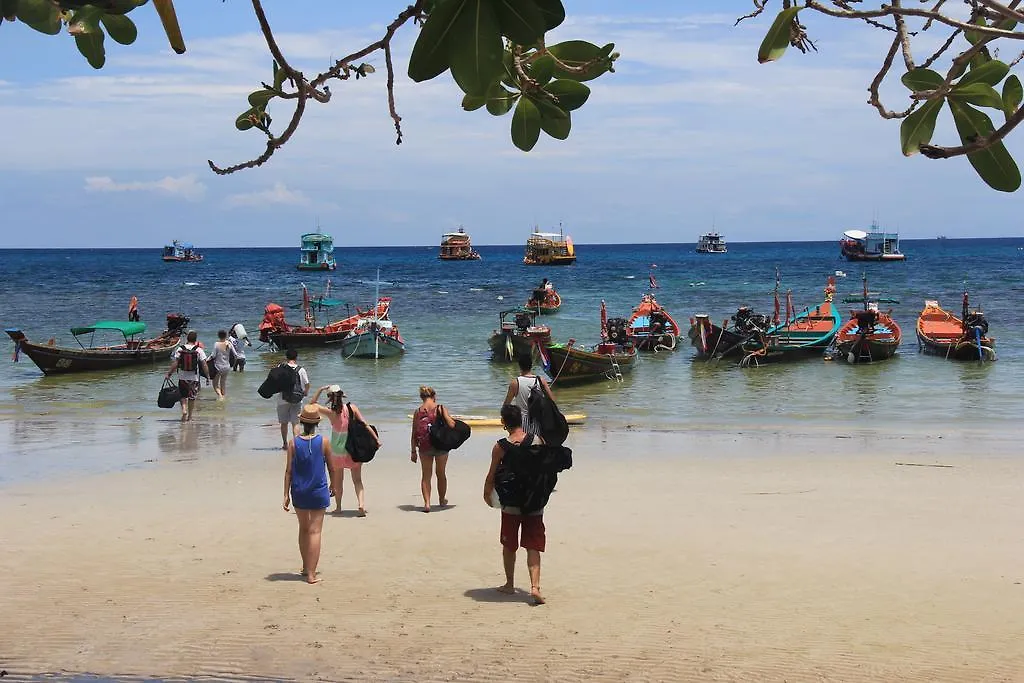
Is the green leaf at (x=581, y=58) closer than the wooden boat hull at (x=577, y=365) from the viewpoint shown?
Yes

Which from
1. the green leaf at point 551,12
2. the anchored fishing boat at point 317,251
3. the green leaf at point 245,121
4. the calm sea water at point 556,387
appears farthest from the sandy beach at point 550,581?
the anchored fishing boat at point 317,251

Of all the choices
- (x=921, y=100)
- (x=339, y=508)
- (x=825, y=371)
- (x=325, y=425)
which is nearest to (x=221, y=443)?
(x=325, y=425)

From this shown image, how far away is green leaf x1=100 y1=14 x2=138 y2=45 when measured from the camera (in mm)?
2736

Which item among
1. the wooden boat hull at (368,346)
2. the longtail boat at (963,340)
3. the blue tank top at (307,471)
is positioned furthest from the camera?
the wooden boat hull at (368,346)

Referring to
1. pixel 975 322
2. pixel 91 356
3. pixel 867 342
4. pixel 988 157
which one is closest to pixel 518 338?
pixel 867 342

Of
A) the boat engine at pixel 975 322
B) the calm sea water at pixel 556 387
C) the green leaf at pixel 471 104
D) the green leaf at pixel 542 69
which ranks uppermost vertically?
the green leaf at pixel 542 69

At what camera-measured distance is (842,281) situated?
260ft

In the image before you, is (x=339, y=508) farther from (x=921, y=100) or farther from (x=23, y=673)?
(x=921, y=100)

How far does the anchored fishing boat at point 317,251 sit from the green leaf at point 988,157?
300 feet

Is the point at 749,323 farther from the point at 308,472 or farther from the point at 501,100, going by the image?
the point at 501,100

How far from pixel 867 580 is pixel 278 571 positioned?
4.85m

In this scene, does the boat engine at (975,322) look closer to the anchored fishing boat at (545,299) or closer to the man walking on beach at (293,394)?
the anchored fishing boat at (545,299)

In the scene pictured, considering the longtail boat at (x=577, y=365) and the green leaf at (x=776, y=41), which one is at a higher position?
the green leaf at (x=776, y=41)

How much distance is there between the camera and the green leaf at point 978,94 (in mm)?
1994
